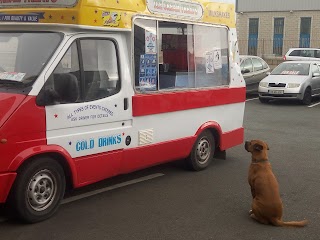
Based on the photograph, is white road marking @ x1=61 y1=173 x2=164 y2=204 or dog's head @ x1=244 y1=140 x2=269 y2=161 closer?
dog's head @ x1=244 y1=140 x2=269 y2=161

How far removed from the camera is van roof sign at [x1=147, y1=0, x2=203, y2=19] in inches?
232

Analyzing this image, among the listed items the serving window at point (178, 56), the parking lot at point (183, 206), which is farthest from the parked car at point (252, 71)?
the serving window at point (178, 56)

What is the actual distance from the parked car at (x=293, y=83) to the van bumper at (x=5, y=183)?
493 inches

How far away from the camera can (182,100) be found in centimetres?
640

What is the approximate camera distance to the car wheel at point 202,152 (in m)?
6.86

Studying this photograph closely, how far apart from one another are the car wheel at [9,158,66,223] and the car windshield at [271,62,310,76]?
1313 centimetres

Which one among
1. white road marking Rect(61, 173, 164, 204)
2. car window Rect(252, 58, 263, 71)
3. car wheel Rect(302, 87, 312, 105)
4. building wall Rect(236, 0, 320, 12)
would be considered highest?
building wall Rect(236, 0, 320, 12)

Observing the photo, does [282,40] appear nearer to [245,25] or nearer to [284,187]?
[245,25]

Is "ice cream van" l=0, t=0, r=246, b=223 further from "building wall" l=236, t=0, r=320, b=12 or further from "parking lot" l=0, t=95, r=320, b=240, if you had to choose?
"building wall" l=236, t=0, r=320, b=12

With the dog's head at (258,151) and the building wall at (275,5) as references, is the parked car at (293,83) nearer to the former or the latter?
the dog's head at (258,151)

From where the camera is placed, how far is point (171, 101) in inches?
245

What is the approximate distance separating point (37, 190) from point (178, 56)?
9.41 feet

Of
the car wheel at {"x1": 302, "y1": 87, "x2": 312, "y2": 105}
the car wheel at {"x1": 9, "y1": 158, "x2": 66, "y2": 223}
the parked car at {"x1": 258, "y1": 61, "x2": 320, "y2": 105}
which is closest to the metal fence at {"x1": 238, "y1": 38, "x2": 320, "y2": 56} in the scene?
the parked car at {"x1": 258, "y1": 61, "x2": 320, "y2": 105}

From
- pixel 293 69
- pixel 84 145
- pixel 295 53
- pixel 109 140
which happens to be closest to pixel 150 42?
pixel 109 140
